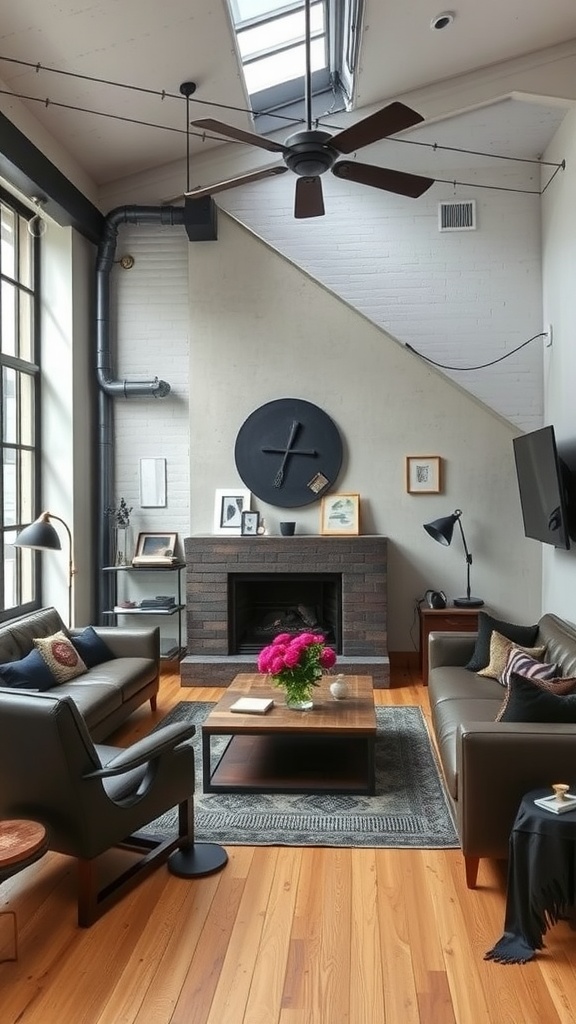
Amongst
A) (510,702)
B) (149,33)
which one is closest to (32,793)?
(510,702)

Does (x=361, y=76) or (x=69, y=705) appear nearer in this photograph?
(x=69, y=705)

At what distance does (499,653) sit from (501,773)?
170 centimetres

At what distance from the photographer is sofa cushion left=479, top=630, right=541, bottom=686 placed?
4277 mm

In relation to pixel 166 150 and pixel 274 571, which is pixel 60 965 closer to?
pixel 274 571

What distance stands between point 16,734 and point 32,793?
239 millimetres

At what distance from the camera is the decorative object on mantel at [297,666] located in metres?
3.82

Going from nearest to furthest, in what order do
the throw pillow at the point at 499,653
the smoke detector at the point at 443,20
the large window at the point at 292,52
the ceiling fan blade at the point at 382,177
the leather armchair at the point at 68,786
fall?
1. the leather armchair at the point at 68,786
2. the ceiling fan blade at the point at 382,177
3. the throw pillow at the point at 499,653
4. the smoke detector at the point at 443,20
5. the large window at the point at 292,52

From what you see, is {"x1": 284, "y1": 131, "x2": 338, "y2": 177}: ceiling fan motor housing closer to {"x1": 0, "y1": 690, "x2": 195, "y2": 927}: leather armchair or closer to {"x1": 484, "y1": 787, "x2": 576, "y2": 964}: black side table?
{"x1": 0, "y1": 690, "x2": 195, "y2": 927}: leather armchair

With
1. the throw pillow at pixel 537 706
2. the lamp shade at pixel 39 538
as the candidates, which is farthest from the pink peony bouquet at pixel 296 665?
the lamp shade at pixel 39 538

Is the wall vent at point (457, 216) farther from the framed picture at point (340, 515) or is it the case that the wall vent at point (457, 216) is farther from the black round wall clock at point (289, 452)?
the framed picture at point (340, 515)

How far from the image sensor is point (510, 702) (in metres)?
3.04

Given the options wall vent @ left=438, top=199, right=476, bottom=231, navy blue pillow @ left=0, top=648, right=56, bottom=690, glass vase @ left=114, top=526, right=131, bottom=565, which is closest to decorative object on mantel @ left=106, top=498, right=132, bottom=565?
glass vase @ left=114, top=526, right=131, bottom=565

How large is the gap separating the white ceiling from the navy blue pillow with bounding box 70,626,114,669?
11.5ft

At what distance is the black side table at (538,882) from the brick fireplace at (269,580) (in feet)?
11.1
